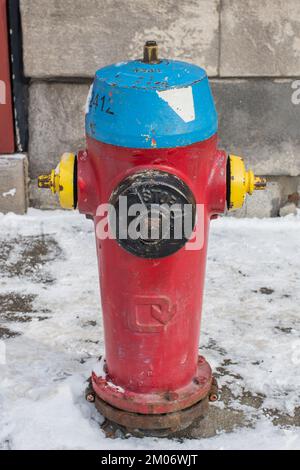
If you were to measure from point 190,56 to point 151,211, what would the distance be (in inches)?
88.7

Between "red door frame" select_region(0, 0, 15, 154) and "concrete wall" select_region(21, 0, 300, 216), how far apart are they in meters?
0.14

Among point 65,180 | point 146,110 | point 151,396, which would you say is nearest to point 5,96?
point 65,180

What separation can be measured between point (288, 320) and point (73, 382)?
1.16 metres

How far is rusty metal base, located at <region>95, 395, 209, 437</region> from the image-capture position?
276 cm

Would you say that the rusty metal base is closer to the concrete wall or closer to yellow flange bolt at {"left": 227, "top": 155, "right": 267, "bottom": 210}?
yellow flange bolt at {"left": 227, "top": 155, "right": 267, "bottom": 210}

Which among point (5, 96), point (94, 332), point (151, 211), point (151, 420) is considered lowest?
point (94, 332)

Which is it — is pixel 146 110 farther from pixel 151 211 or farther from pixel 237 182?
pixel 237 182

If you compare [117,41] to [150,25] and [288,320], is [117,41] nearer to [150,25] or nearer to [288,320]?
[150,25]

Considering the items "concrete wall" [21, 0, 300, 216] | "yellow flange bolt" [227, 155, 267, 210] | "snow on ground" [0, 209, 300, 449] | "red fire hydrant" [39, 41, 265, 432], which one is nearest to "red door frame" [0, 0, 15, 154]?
"concrete wall" [21, 0, 300, 216]

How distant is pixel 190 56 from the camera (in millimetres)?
4395

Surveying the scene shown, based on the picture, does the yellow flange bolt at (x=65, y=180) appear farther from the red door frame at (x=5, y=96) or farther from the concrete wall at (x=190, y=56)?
the red door frame at (x=5, y=96)

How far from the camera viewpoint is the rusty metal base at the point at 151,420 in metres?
2.76

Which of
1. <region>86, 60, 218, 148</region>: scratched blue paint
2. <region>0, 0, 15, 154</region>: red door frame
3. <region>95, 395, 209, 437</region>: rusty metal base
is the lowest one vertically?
<region>95, 395, 209, 437</region>: rusty metal base

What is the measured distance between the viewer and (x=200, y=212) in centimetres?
258
